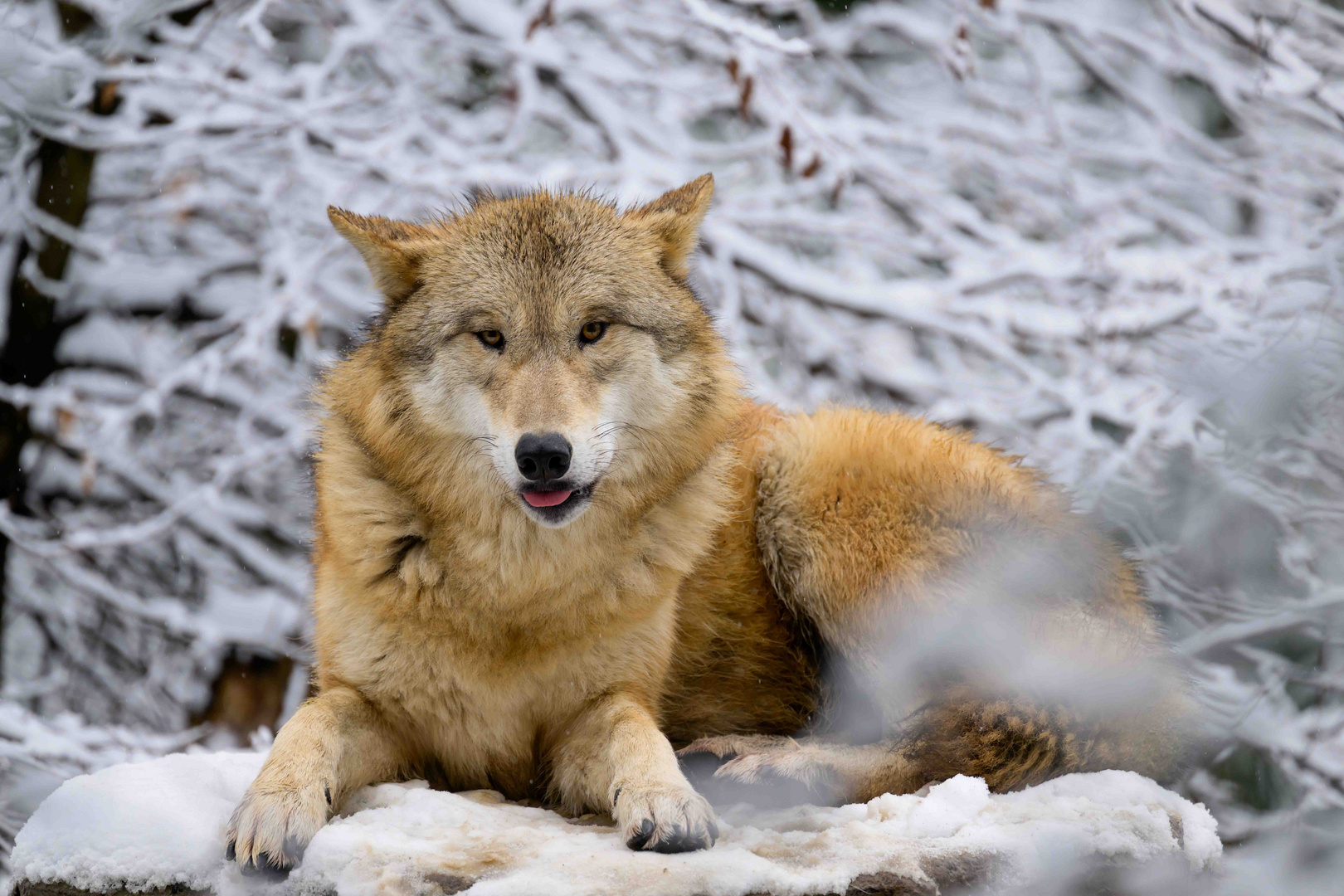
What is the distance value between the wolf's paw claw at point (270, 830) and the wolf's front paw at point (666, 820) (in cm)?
71

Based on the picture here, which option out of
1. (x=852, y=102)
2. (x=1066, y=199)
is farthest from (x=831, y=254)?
(x=1066, y=199)

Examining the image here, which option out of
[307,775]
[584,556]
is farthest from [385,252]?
[307,775]

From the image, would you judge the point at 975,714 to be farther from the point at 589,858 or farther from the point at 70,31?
the point at 70,31

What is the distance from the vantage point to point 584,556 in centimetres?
312

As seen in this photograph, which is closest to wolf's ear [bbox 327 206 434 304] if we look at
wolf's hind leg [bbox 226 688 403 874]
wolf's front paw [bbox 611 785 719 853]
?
wolf's hind leg [bbox 226 688 403 874]

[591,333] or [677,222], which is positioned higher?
[677,222]

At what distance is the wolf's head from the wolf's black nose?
0.16 ft

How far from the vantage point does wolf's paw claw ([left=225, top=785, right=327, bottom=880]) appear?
238 centimetres

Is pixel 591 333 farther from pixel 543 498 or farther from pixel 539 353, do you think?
pixel 543 498

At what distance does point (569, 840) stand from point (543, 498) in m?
0.82

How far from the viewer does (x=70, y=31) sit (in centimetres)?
572

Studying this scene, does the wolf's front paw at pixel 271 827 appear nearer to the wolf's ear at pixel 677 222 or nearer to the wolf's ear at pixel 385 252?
the wolf's ear at pixel 385 252

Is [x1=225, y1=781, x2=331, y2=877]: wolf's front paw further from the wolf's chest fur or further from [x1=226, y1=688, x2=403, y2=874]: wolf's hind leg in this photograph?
the wolf's chest fur

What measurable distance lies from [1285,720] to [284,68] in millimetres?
5742
